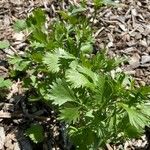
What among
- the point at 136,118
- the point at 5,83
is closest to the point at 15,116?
the point at 5,83

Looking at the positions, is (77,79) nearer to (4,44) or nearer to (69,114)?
(69,114)

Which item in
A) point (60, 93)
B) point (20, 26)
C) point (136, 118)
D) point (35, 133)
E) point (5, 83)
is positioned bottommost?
point (35, 133)

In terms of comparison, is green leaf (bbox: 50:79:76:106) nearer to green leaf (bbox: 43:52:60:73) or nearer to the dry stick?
green leaf (bbox: 43:52:60:73)

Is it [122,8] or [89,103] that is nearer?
[89,103]

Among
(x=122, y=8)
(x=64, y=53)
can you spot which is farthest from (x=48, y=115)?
(x=122, y=8)

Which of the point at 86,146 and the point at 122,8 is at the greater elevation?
the point at 122,8

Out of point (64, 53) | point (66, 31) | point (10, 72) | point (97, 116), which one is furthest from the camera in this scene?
point (10, 72)

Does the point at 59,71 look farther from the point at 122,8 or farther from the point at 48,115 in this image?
the point at 122,8

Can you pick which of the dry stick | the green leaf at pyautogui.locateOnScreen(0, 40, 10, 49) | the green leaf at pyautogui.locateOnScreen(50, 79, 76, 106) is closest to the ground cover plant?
the green leaf at pyautogui.locateOnScreen(50, 79, 76, 106)
